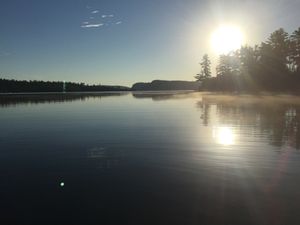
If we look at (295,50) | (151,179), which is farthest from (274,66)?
(151,179)

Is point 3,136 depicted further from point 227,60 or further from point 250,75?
point 227,60

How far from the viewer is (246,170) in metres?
13.4

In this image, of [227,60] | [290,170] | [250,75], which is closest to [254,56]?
[250,75]

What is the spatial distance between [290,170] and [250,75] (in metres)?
86.5

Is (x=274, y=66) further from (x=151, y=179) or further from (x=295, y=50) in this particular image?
(x=151, y=179)

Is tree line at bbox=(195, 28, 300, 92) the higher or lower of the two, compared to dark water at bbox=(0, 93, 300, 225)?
higher

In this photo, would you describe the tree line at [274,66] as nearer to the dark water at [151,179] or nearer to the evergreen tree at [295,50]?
the evergreen tree at [295,50]

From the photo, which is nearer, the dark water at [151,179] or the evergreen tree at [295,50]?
the dark water at [151,179]

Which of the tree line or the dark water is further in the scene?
the tree line

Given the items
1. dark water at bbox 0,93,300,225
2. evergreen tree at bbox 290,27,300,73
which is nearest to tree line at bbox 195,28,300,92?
evergreen tree at bbox 290,27,300,73

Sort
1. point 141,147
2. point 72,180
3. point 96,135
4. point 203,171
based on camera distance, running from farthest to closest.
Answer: point 96,135 → point 141,147 → point 203,171 → point 72,180

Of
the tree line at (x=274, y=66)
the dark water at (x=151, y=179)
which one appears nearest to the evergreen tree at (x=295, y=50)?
the tree line at (x=274, y=66)

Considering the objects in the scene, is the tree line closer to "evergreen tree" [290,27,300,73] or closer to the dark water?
"evergreen tree" [290,27,300,73]

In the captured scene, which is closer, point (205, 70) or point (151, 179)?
point (151, 179)
